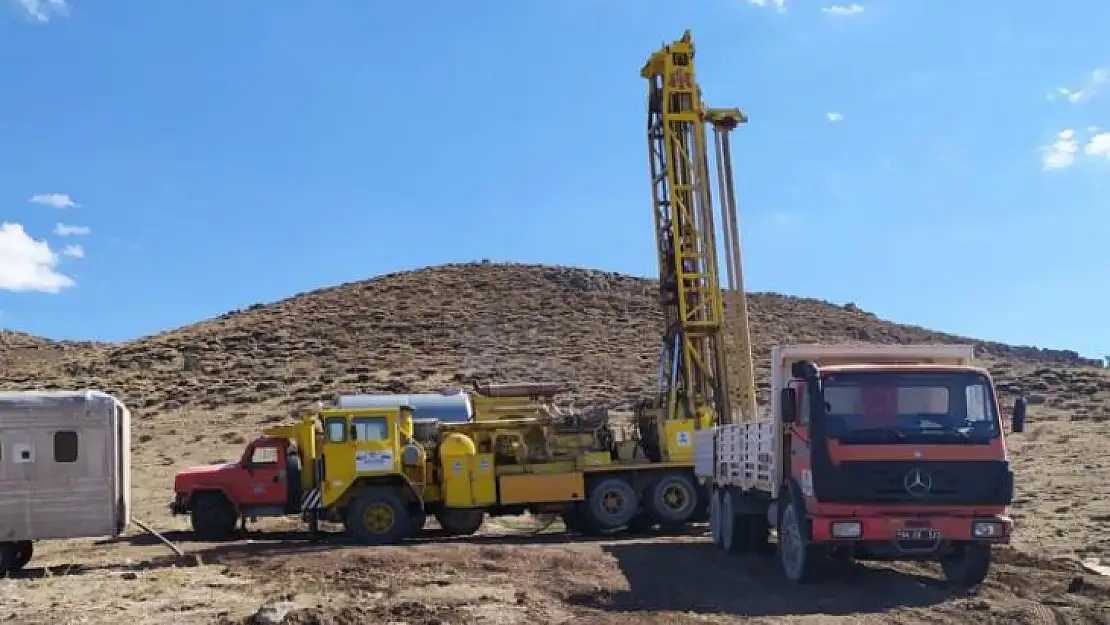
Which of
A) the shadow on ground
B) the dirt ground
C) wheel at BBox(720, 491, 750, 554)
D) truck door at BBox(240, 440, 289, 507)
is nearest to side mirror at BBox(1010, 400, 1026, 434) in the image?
the dirt ground

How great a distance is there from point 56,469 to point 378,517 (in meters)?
5.87

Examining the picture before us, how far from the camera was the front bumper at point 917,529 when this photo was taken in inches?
487

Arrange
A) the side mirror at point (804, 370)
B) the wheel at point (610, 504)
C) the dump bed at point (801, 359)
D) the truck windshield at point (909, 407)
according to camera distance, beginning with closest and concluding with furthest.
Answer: the truck windshield at point (909, 407)
the side mirror at point (804, 370)
the dump bed at point (801, 359)
the wheel at point (610, 504)

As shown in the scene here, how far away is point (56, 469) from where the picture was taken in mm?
16312

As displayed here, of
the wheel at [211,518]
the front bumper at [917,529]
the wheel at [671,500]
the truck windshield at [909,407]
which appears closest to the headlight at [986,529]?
the front bumper at [917,529]

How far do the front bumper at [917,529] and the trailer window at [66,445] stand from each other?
34.2 ft

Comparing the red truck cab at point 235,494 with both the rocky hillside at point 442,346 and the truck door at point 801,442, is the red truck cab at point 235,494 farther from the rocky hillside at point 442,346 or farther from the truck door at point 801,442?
the rocky hillside at point 442,346

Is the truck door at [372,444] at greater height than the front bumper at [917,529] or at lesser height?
greater

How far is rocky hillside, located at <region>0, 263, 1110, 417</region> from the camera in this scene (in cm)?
4681

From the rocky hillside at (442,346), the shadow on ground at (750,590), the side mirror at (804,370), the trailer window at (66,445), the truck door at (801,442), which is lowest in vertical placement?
the shadow on ground at (750,590)

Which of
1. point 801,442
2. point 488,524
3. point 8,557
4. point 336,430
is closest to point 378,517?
point 336,430

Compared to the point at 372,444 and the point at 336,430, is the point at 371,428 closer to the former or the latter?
the point at 372,444

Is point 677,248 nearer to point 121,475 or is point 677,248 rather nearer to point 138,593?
point 121,475

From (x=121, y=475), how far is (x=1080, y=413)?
33290mm
